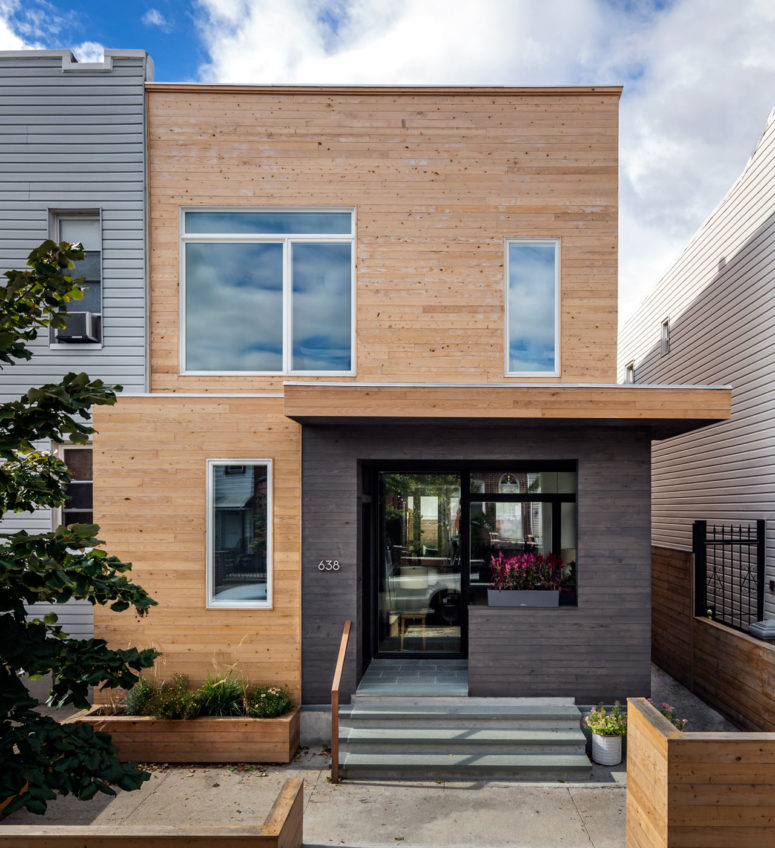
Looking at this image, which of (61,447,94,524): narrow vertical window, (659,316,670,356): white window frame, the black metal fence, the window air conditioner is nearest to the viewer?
the window air conditioner

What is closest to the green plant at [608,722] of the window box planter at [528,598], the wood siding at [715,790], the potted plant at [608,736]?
the potted plant at [608,736]

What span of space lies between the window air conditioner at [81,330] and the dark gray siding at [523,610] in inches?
121

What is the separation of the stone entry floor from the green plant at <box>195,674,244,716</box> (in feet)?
4.41

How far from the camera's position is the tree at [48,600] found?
2.90 metres

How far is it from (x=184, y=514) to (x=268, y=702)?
232 centimetres

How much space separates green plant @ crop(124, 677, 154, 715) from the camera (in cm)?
743

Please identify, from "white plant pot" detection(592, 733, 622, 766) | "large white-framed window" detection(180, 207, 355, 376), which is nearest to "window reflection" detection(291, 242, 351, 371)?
"large white-framed window" detection(180, 207, 355, 376)

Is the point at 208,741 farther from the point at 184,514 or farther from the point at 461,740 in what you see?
the point at 461,740

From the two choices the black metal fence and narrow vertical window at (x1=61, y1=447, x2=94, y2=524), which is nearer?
narrow vertical window at (x1=61, y1=447, x2=94, y2=524)

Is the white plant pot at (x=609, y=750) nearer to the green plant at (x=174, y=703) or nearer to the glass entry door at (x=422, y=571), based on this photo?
the glass entry door at (x=422, y=571)

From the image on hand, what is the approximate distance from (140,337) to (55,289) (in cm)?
540

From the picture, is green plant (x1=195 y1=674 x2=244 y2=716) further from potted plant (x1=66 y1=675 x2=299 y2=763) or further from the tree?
the tree

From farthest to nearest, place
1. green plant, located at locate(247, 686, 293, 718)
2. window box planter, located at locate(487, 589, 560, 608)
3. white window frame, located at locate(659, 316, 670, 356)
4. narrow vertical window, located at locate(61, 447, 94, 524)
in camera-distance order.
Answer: white window frame, located at locate(659, 316, 670, 356) → narrow vertical window, located at locate(61, 447, 94, 524) → window box planter, located at locate(487, 589, 560, 608) → green plant, located at locate(247, 686, 293, 718)

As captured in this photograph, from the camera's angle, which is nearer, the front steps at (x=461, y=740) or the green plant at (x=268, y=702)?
the front steps at (x=461, y=740)
